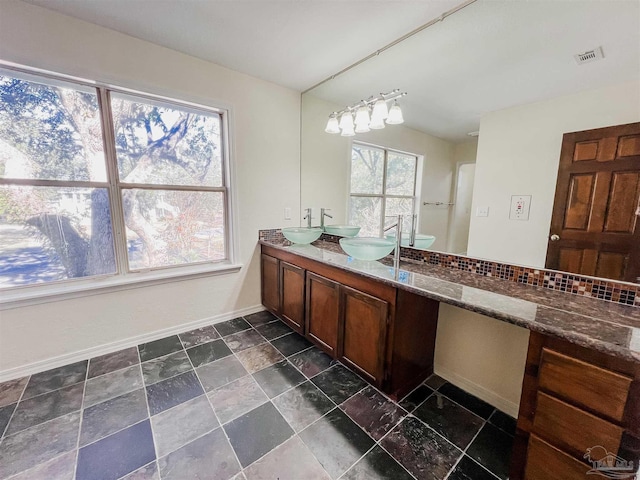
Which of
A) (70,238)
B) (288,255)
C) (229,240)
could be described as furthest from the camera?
(229,240)

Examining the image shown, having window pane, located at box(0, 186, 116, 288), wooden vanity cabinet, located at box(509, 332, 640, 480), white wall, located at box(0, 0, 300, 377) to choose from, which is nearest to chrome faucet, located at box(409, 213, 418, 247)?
wooden vanity cabinet, located at box(509, 332, 640, 480)

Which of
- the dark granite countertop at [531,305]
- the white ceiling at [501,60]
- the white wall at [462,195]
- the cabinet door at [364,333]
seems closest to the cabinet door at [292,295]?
the cabinet door at [364,333]

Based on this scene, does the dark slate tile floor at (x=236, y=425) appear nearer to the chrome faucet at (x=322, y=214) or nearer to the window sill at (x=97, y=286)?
the window sill at (x=97, y=286)

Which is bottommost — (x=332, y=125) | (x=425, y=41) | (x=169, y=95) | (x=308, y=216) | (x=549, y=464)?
(x=549, y=464)

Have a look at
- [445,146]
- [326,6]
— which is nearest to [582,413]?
[445,146]

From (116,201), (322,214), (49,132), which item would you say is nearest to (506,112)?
(322,214)

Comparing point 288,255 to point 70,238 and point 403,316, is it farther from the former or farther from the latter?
point 70,238

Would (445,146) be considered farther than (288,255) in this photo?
No

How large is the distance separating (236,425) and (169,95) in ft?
8.06

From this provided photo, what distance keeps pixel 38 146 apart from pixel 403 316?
8.81 feet

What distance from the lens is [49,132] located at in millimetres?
1805

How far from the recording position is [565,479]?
0.97 meters

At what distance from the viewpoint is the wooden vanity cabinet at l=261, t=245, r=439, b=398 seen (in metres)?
1.56

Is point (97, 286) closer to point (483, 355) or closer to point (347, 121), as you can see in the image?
point (347, 121)
